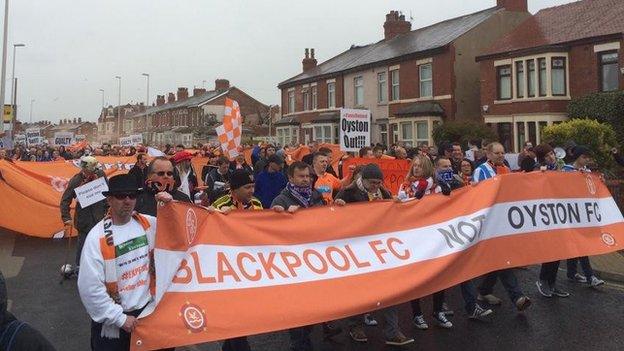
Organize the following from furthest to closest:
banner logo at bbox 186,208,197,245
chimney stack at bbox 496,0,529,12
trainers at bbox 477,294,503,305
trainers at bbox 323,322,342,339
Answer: chimney stack at bbox 496,0,529,12
trainers at bbox 477,294,503,305
trainers at bbox 323,322,342,339
banner logo at bbox 186,208,197,245

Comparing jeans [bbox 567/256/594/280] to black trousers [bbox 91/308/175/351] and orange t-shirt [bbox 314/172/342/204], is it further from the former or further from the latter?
black trousers [bbox 91/308/175/351]

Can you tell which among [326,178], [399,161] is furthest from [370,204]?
[399,161]

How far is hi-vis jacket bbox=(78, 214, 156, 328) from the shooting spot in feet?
10.3

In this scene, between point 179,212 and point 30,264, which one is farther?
point 30,264

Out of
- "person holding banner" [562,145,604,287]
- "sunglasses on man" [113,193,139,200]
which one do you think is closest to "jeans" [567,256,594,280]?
"person holding banner" [562,145,604,287]

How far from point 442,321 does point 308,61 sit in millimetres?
42283

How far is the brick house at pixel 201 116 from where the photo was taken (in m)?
63.0

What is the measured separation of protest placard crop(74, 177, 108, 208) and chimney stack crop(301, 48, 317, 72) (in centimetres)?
4069

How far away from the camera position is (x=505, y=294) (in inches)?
286

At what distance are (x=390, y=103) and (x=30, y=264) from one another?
Result: 87.3 ft

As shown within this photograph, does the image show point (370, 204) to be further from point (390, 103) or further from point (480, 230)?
point (390, 103)

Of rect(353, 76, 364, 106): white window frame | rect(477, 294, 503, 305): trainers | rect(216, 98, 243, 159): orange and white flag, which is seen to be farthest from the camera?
rect(353, 76, 364, 106): white window frame

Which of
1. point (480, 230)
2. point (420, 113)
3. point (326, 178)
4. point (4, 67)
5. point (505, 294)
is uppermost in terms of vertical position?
point (4, 67)

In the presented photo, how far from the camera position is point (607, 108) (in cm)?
2248
